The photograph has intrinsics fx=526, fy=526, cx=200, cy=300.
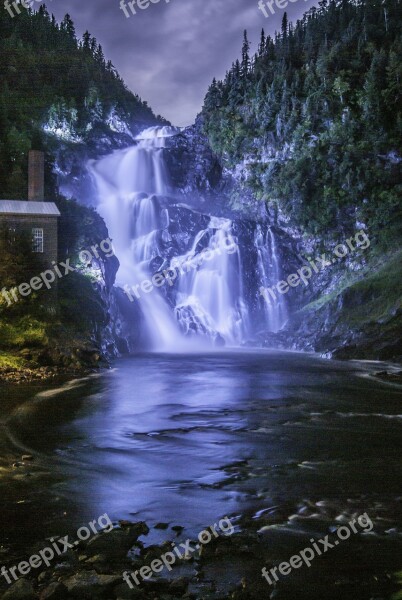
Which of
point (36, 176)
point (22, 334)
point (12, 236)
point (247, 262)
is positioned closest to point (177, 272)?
point (247, 262)

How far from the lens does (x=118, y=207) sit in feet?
192

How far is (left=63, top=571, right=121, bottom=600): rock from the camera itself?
6.27 m

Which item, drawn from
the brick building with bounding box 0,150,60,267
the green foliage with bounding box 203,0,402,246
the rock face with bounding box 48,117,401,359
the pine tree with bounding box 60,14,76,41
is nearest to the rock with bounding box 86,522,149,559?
the brick building with bounding box 0,150,60,267

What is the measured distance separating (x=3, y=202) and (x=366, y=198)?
32.4 metres

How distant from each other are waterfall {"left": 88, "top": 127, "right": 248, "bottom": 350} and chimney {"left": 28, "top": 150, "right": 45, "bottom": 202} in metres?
14.2

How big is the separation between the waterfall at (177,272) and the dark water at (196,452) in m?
25.8

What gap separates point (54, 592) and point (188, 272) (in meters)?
50.6

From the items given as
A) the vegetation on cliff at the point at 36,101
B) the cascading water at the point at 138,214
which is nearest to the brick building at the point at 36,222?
the vegetation on cliff at the point at 36,101

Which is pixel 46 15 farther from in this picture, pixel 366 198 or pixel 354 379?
pixel 354 379

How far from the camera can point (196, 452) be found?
13.9m

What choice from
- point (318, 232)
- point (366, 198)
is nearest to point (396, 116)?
point (366, 198)

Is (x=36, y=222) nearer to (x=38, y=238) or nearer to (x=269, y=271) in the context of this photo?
(x=38, y=238)

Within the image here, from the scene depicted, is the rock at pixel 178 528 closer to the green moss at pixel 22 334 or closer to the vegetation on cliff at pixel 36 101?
the green moss at pixel 22 334

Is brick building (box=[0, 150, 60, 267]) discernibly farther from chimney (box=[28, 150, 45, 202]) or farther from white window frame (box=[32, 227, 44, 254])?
chimney (box=[28, 150, 45, 202])
